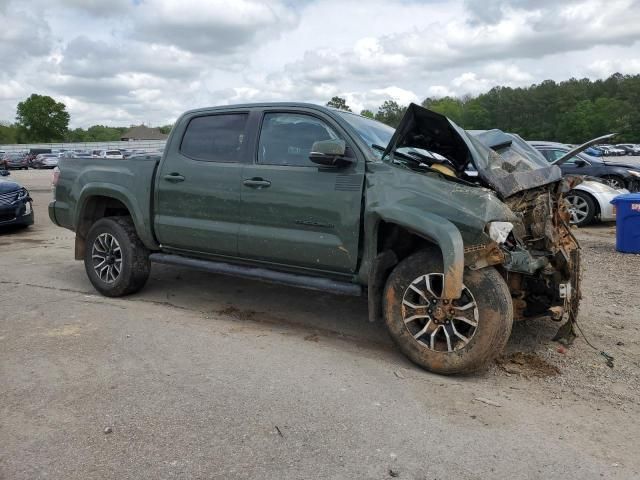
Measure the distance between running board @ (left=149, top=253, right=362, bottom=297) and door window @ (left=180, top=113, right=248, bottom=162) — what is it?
983 millimetres

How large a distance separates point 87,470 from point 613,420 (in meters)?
2.98

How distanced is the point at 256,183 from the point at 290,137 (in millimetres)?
496

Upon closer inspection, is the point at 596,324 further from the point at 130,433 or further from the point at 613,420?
the point at 130,433

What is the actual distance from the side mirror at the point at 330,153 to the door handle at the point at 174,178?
1.57 meters

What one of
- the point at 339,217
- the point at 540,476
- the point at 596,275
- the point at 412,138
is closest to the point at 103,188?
the point at 339,217

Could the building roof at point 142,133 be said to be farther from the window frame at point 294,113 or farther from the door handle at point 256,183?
the door handle at point 256,183

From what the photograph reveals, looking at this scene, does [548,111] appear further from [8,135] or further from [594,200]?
[8,135]

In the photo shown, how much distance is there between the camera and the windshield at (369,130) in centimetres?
468

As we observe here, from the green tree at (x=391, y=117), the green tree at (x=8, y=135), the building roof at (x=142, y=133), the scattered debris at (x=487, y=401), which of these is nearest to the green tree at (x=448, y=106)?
the green tree at (x=391, y=117)

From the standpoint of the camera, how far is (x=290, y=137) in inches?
192

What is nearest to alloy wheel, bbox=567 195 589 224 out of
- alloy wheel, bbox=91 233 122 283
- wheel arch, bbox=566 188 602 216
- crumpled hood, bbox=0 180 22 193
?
wheel arch, bbox=566 188 602 216

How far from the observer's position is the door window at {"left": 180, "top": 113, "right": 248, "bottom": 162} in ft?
17.0

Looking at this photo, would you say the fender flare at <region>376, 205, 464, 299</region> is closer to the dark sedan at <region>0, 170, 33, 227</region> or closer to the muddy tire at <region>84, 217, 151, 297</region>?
the muddy tire at <region>84, 217, 151, 297</region>

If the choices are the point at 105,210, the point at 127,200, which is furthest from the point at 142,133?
the point at 127,200
